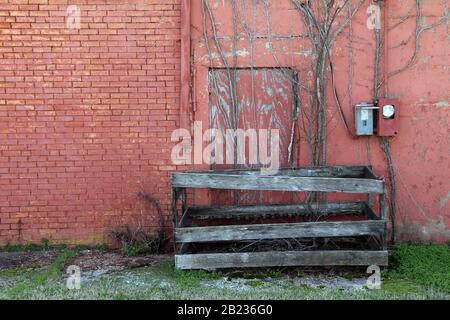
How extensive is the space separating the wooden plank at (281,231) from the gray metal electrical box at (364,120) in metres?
1.43

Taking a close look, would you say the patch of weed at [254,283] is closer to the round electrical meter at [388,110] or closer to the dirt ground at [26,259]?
the dirt ground at [26,259]

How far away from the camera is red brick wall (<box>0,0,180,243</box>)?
21.6 feet

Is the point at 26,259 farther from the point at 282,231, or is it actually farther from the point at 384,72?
the point at 384,72

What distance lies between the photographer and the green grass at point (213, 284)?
497 centimetres

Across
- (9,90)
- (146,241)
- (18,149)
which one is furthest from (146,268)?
(9,90)

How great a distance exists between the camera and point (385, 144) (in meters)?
6.61

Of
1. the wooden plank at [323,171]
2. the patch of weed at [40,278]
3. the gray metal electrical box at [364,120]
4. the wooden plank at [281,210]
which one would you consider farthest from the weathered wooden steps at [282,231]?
the patch of weed at [40,278]

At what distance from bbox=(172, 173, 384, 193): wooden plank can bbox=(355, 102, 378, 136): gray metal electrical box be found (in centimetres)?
114

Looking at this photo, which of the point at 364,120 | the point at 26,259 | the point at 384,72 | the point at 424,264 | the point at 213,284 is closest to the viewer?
the point at 213,284

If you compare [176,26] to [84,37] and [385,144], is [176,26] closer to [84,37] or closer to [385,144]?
[84,37]

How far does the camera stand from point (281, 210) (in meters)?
6.47

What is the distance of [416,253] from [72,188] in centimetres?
432

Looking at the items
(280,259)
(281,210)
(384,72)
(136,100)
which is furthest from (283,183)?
(136,100)

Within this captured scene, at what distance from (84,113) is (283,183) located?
2794 millimetres
